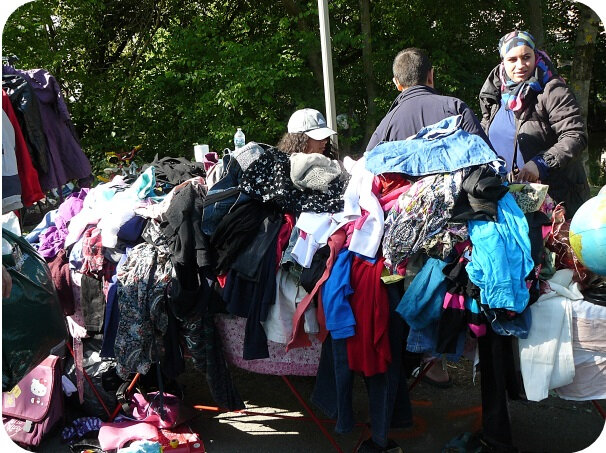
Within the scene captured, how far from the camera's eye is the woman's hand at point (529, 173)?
10.5 ft

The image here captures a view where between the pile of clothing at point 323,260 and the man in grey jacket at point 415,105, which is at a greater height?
the man in grey jacket at point 415,105

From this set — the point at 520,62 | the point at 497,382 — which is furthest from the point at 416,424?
the point at 520,62

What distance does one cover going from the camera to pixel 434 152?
298cm

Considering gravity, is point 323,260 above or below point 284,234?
below

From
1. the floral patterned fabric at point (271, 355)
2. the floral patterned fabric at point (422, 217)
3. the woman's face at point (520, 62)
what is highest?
the woman's face at point (520, 62)

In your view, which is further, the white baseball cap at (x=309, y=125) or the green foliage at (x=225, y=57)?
the green foliage at (x=225, y=57)

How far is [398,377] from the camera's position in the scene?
297cm

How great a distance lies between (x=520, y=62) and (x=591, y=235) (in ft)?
4.16

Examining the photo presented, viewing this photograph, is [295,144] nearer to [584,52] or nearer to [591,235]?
[591,235]

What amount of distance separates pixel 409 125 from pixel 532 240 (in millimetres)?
988

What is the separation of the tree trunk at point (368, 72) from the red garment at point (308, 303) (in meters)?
6.12

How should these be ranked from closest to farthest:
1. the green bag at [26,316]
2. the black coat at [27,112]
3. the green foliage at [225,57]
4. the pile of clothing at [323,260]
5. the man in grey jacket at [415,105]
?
the green bag at [26,316] → the pile of clothing at [323,260] → the man in grey jacket at [415,105] → the black coat at [27,112] → the green foliage at [225,57]

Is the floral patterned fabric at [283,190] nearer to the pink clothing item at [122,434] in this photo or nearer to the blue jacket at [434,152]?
the blue jacket at [434,152]

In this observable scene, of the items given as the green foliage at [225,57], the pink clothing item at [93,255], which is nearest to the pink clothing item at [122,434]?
the pink clothing item at [93,255]
